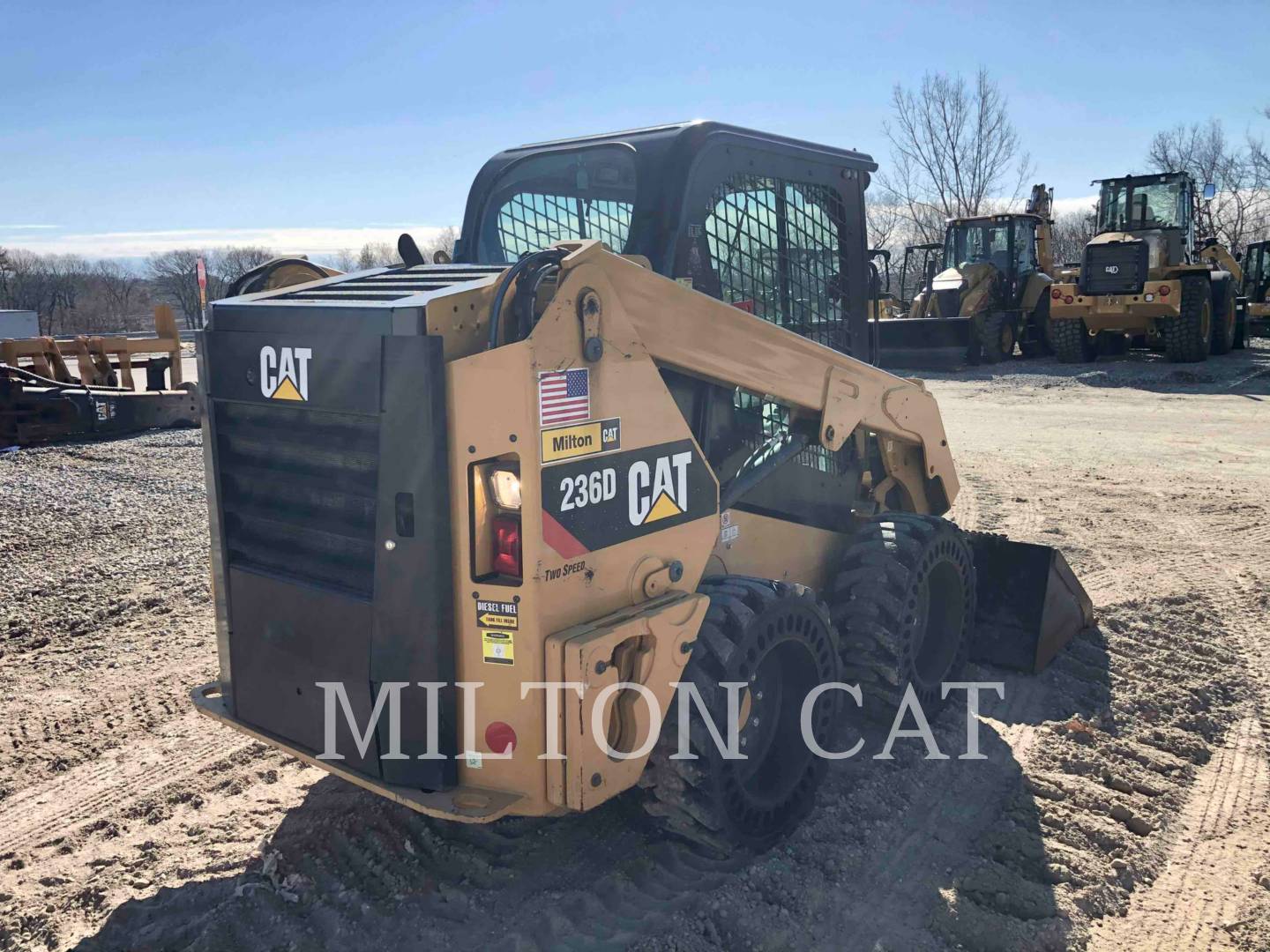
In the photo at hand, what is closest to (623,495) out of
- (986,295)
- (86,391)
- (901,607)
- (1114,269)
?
(901,607)

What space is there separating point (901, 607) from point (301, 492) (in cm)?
242

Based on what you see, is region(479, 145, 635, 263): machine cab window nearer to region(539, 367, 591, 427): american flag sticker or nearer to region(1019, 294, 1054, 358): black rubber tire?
region(539, 367, 591, 427): american flag sticker

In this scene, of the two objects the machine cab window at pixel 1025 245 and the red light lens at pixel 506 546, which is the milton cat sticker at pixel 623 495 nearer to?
the red light lens at pixel 506 546

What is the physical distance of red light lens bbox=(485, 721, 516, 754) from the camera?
2.93 meters

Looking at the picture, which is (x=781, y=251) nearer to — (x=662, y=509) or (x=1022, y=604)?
(x=662, y=509)

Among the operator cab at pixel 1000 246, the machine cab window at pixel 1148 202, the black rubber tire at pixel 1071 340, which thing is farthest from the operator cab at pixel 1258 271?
the black rubber tire at pixel 1071 340

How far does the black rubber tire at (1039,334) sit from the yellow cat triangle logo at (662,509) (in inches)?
730

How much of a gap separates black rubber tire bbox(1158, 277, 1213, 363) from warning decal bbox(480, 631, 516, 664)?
17648mm

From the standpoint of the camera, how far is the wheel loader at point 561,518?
2.84m

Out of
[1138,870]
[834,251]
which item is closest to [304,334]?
[834,251]

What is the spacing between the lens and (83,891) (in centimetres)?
332

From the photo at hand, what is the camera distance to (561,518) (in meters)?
2.89

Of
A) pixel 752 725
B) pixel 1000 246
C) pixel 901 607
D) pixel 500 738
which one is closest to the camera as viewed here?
pixel 500 738

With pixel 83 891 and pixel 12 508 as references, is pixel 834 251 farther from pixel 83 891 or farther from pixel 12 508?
pixel 12 508
